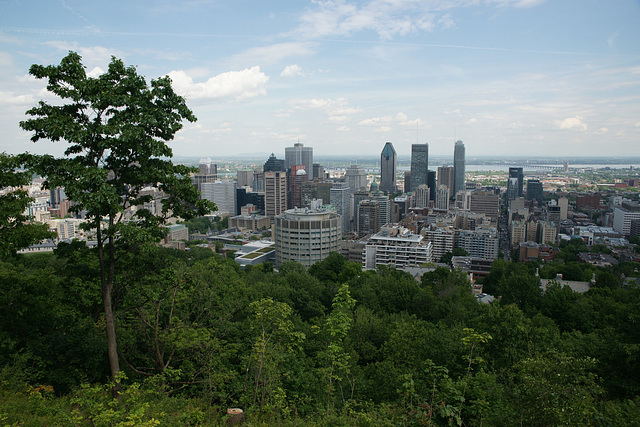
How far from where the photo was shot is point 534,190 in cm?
8288

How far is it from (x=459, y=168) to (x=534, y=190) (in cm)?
4369

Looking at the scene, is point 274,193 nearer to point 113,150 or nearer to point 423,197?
point 423,197

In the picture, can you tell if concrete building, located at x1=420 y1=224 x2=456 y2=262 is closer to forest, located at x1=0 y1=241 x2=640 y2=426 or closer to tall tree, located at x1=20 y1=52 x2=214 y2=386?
forest, located at x1=0 y1=241 x2=640 y2=426

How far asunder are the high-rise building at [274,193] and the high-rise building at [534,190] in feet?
166

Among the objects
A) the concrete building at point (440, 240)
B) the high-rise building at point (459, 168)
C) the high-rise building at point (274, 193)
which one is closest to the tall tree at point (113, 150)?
the concrete building at point (440, 240)

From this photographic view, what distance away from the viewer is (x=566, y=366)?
5867 millimetres

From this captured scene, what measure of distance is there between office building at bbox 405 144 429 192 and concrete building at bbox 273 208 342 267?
7796cm

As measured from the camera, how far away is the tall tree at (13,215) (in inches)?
255

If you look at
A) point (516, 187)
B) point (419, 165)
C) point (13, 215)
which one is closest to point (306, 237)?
point (13, 215)

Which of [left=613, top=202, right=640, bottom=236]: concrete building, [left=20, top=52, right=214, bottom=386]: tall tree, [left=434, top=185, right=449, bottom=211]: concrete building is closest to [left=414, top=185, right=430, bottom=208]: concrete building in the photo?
[left=434, top=185, right=449, bottom=211]: concrete building

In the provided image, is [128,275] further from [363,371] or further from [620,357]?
[620,357]

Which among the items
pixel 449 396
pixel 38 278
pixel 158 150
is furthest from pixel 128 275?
pixel 449 396

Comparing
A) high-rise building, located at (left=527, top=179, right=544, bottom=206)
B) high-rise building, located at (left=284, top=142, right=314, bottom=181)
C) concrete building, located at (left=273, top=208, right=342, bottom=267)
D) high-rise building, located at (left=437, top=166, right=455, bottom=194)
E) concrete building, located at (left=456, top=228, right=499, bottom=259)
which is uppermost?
high-rise building, located at (left=284, top=142, right=314, bottom=181)

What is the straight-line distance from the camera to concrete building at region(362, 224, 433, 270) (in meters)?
39.2
